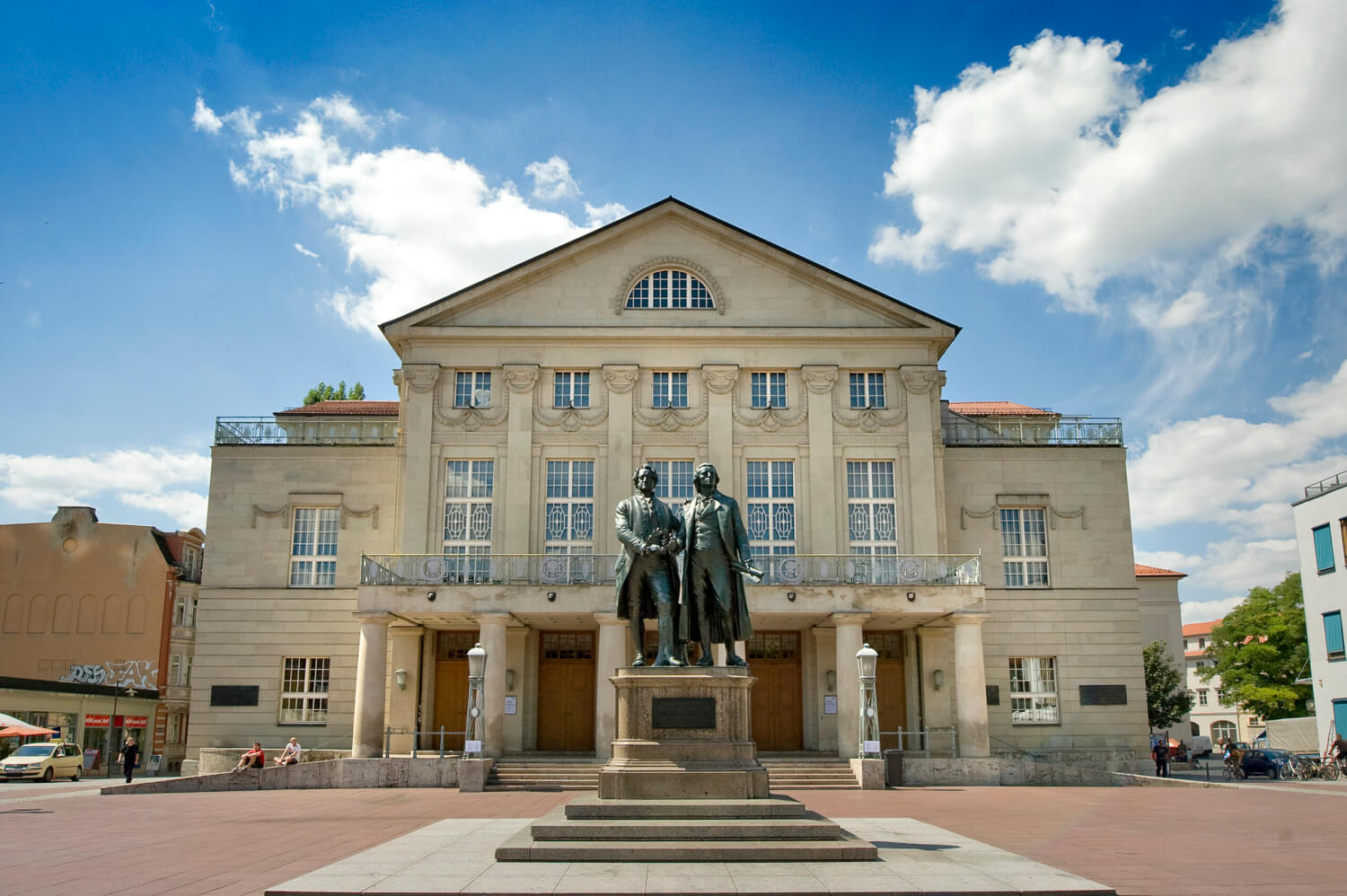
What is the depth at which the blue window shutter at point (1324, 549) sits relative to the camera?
41.2 meters

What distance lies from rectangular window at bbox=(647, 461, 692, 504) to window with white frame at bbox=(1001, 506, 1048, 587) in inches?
398

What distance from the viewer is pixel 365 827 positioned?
52.7ft

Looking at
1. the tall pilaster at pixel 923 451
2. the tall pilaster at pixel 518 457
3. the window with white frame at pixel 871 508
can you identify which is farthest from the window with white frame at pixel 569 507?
the tall pilaster at pixel 923 451

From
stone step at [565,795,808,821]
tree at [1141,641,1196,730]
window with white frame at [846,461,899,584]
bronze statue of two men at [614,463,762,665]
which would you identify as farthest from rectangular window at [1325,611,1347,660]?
stone step at [565,795,808,821]

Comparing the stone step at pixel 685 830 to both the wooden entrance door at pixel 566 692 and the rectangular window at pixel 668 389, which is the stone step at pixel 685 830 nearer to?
the wooden entrance door at pixel 566 692

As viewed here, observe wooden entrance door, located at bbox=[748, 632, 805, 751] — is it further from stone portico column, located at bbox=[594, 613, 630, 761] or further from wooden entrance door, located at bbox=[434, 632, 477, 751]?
wooden entrance door, located at bbox=[434, 632, 477, 751]

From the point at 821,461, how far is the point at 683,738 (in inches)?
861

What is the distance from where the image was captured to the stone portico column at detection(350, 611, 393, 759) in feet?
94.5

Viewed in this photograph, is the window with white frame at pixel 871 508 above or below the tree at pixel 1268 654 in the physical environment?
above

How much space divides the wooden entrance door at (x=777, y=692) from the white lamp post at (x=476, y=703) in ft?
27.9

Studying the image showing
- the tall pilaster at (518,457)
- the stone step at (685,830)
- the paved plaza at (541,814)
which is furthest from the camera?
the tall pilaster at (518,457)

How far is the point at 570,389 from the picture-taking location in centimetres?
3431

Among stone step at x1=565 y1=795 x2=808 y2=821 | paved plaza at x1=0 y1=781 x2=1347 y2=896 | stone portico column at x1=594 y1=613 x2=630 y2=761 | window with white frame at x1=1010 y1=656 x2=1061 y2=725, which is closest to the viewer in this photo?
paved plaza at x1=0 y1=781 x2=1347 y2=896

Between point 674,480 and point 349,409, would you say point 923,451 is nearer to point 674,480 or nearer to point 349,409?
point 674,480
